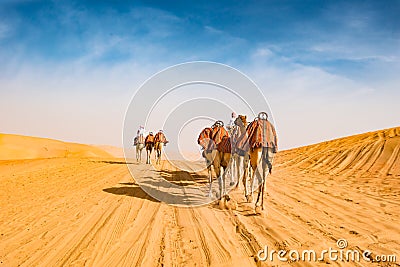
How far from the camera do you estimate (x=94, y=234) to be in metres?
7.38

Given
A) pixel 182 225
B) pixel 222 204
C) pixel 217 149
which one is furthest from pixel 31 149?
pixel 182 225

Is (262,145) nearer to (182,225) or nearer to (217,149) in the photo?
(217,149)

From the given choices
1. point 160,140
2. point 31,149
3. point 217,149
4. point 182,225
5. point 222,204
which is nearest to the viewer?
point 182,225

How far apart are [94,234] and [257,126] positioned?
5.32 meters

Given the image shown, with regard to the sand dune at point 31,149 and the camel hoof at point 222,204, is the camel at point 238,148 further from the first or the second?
the sand dune at point 31,149

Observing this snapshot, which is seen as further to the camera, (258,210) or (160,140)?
(160,140)

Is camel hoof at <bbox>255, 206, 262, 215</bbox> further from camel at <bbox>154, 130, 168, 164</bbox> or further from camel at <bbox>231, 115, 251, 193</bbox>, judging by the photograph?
camel at <bbox>154, 130, 168, 164</bbox>

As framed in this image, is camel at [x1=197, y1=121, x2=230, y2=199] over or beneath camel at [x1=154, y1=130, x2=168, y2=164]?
beneath

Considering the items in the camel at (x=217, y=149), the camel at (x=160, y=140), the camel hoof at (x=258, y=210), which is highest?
the camel at (x=160, y=140)

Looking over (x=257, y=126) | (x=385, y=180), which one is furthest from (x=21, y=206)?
(x=385, y=180)

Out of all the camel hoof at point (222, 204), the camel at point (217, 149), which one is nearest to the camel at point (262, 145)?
the camel hoof at point (222, 204)

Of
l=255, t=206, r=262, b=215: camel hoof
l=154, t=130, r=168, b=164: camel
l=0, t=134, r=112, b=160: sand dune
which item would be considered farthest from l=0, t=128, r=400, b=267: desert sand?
l=0, t=134, r=112, b=160: sand dune

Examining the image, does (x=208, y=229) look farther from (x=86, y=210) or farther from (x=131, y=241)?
(x=86, y=210)

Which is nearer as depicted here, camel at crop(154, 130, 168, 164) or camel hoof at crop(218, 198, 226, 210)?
camel hoof at crop(218, 198, 226, 210)
